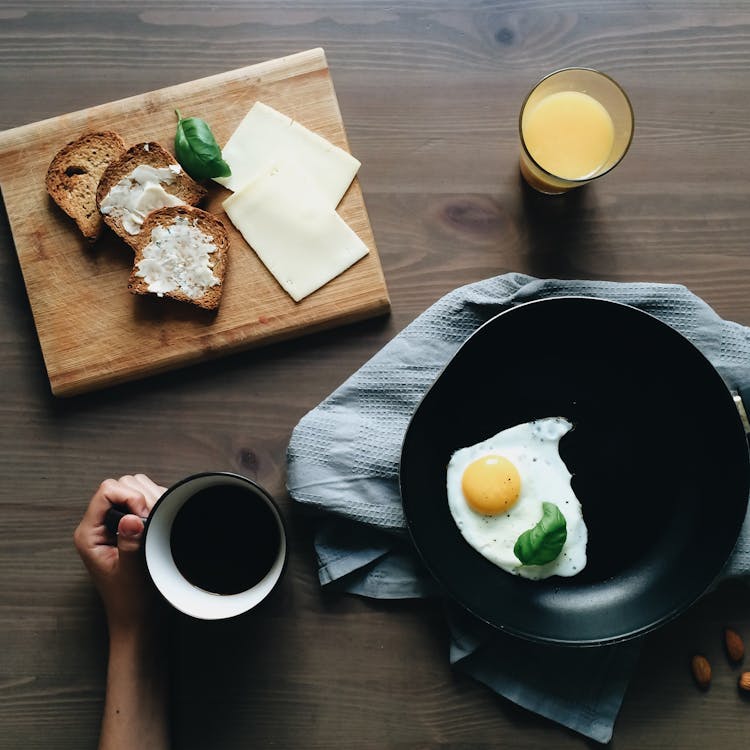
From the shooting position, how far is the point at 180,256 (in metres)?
1.37

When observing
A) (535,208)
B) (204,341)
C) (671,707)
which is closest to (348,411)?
(204,341)

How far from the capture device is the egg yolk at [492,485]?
1.30m

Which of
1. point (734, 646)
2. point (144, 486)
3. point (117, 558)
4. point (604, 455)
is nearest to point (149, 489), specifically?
point (144, 486)

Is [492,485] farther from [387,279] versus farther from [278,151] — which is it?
[278,151]

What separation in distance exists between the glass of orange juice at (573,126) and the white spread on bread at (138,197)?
0.68 metres

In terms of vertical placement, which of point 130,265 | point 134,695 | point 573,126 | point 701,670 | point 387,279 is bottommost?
point 701,670

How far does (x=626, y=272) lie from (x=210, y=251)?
82 cm

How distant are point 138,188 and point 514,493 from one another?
3.01 ft

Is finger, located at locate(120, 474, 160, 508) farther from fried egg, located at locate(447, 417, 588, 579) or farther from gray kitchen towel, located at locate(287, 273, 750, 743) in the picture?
fried egg, located at locate(447, 417, 588, 579)

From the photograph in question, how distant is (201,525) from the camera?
126cm

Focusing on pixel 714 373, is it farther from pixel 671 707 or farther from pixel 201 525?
pixel 201 525

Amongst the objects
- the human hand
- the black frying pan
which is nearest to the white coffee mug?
the human hand

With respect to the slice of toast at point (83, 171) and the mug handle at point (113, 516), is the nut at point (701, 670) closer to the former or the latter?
the mug handle at point (113, 516)

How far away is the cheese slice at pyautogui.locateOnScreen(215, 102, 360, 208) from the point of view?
4.65 feet
